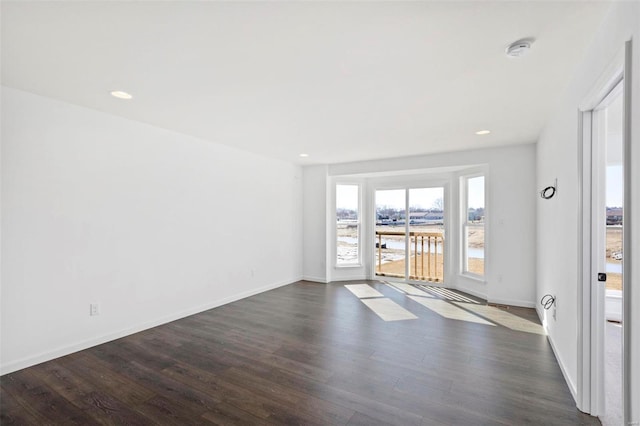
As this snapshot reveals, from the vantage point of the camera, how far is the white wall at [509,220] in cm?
454

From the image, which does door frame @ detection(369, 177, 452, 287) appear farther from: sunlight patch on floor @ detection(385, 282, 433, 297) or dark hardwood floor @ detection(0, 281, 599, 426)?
dark hardwood floor @ detection(0, 281, 599, 426)

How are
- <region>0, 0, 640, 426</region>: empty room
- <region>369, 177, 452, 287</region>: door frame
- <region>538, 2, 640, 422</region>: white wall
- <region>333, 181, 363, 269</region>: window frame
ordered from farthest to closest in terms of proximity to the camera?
<region>333, 181, 363, 269</region>: window frame
<region>369, 177, 452, 287</region>: door frame
<region>0, 0, 640, 426</region>: empty room
<region>538, 2, 640, 422</region>: white wall

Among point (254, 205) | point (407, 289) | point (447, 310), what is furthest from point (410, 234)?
point (254, 205)

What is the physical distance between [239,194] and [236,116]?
1845 millimetres

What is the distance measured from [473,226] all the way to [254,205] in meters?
3.75

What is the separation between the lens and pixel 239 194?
499 centimetres

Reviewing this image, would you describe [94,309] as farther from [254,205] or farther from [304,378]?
[254,205]

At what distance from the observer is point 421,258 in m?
6.18

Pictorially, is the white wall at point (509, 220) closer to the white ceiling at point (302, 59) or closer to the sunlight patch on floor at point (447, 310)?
the sunlight patch on floor at point (447, 310)

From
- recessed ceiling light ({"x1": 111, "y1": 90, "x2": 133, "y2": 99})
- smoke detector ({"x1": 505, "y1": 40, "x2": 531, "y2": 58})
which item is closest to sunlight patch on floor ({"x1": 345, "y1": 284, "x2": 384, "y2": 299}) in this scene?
smoke detector ({"x1": 505, "y1": 40, "x2": 531, "y2": 58})

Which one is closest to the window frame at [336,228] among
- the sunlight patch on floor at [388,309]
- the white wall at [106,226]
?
the sunlight patch on floor at [388,309]

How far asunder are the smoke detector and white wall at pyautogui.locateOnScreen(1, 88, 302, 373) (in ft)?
12.0

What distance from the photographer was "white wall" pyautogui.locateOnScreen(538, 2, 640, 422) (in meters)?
1.31

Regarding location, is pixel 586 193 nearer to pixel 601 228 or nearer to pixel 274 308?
pixel 601 228
